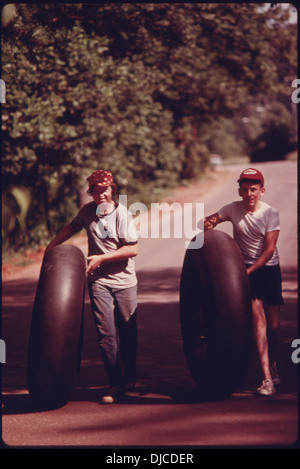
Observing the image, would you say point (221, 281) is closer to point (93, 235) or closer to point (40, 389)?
point (93, 235)

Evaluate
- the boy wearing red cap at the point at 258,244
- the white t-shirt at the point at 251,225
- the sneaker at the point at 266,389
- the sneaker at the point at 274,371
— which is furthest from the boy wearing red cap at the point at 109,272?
the sneaker at the point at 274,371

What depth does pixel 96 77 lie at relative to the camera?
1686 centimetres

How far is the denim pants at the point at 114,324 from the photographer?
6262mm

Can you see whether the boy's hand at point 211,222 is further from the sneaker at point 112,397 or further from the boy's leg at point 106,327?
the sneaker at point 112,397

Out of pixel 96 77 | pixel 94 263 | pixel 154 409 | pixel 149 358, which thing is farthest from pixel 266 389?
pixel 96 77

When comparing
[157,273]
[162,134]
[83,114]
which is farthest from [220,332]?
[162,134]

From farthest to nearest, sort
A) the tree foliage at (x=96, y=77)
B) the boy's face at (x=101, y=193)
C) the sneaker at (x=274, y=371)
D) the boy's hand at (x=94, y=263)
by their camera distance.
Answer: the tree foliage at (x=96, y=77)
the sneaker at (x=274, y=371)
the boy's face at (x=101, y=193)
the boy's hand at (x=94, y=263)

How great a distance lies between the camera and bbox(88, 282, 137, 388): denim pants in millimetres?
6262

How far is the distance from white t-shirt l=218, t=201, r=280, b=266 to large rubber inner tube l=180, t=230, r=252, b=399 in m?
0.23

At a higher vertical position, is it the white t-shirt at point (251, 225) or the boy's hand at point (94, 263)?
the white t-shirt at point (251, 225)

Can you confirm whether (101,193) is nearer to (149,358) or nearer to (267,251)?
(267,251)

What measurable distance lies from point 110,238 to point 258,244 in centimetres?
120

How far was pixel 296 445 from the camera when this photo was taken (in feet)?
14.5

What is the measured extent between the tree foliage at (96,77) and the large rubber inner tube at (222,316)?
3.21 m
